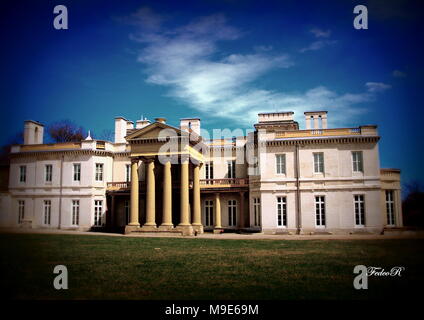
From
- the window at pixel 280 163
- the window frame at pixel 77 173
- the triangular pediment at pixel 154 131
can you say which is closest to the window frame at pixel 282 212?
the window at pixel 280 163

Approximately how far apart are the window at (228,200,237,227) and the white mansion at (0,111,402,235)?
0.09m

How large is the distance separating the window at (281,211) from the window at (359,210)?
17.7 feet

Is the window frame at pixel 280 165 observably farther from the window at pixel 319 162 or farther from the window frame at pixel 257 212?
the window frame at pixel 257 212

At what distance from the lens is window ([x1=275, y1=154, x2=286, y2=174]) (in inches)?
1161

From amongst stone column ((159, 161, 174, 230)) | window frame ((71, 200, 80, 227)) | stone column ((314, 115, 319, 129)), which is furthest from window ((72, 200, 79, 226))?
stone column ((314, 115, 319, 129))

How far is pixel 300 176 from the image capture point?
28.8 meters

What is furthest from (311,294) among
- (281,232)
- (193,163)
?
(193,163)

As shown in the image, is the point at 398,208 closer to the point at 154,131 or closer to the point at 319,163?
the point at 319,163

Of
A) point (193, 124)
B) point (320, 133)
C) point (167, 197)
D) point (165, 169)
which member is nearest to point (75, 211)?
point (167, 197)

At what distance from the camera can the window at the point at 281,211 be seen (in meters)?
29.0

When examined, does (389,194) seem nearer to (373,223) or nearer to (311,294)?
(373,223)

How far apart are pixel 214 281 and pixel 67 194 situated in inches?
1021

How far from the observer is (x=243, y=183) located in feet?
104

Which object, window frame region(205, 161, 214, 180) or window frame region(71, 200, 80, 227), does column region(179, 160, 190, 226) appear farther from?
window frame region(71, 200, 80, 227)
